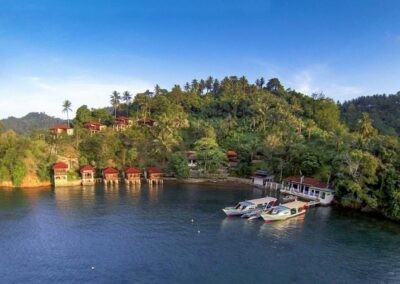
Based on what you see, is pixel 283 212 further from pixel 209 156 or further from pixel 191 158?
pixel 191 158

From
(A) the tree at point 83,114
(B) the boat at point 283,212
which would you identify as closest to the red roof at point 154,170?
(B) the boat at point 283,212

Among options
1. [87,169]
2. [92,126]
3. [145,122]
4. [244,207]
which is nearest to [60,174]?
[87,169]

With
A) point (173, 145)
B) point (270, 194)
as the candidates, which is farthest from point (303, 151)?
point (173, 145)

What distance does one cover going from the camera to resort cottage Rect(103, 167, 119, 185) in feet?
240

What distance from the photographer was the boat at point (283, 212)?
154 ft

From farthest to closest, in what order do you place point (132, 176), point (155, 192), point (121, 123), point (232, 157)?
point (121, 123) → point (232, 157) → point (132, 176) → point (155, 192)

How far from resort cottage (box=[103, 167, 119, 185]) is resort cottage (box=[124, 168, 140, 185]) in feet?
8.96

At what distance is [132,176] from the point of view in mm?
74812

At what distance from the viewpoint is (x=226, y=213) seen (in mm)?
49125

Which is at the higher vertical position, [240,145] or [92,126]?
[92,126]

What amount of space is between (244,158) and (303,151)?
674 inches

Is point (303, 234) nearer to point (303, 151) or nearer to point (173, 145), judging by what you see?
point (303, 151)

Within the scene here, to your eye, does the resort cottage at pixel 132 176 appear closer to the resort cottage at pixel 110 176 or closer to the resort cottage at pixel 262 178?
the resort cottage at pixel 110 176

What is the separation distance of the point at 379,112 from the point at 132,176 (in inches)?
4753
